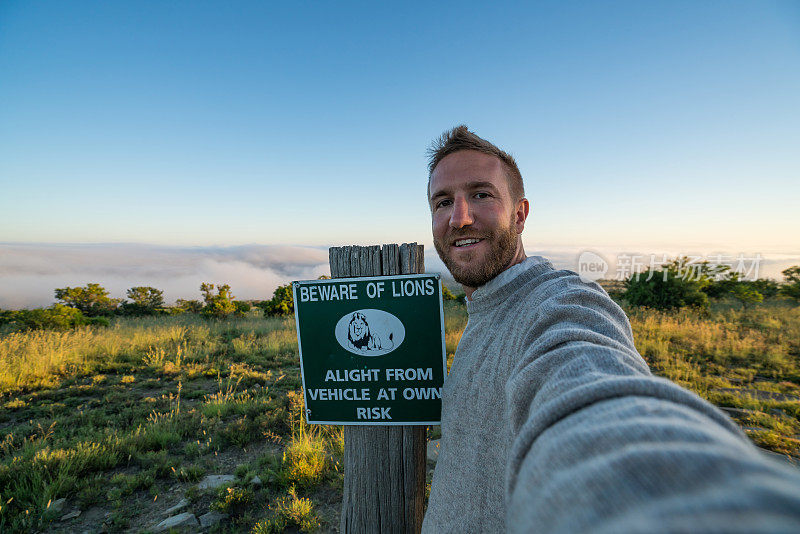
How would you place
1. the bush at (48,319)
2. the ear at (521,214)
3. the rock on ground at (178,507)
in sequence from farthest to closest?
the bush at (48,319) → the rock on ground at (178,507) → the ear at (521,214)

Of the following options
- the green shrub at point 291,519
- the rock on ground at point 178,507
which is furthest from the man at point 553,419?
the rock on ground at point 178,507

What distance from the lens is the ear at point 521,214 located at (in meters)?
1.80

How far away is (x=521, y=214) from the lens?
1.88 metres

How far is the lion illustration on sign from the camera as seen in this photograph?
157 centimetres

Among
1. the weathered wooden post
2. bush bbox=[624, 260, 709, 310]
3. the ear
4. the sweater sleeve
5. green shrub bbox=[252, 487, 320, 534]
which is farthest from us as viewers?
bush bbox=[624, 260, 709, 310]

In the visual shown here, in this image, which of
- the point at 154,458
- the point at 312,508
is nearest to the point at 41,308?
the point at 154,458

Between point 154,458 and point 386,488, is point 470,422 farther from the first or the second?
point 154,458

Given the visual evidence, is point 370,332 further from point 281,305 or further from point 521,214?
point 281,305

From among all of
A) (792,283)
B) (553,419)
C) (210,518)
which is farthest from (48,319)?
(792,283)

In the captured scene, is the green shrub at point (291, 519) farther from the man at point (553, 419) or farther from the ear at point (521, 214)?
the ear at point (521, 214)

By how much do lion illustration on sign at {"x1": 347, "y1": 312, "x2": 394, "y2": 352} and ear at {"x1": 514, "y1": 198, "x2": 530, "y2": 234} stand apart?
0.96 meters

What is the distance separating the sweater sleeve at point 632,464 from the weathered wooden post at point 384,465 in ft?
3.14

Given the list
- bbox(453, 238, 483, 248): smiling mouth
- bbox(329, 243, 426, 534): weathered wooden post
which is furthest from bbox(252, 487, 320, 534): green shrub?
bbox(453, 238, 483, 248): smiling mouth

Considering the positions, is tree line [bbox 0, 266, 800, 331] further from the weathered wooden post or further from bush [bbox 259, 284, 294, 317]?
the weathered wooden post
